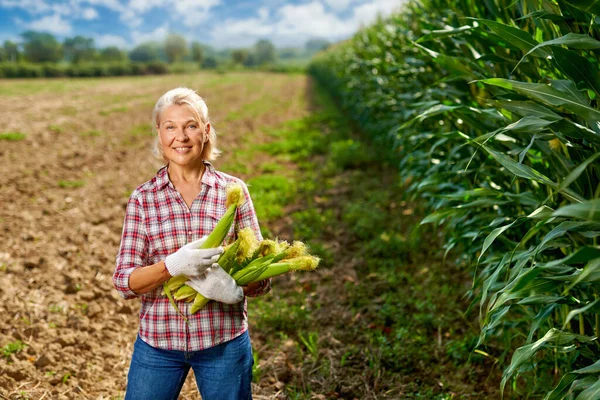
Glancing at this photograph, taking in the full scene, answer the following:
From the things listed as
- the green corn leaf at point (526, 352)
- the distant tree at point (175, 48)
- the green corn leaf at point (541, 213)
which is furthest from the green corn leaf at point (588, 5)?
the distant tree at point (175, 48)

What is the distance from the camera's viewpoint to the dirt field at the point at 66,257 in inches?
124

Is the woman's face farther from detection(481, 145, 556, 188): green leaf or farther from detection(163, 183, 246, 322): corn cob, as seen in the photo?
detection(481, 145, 556, 188): green leaf

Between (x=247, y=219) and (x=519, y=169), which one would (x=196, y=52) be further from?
(x=519, y=169)

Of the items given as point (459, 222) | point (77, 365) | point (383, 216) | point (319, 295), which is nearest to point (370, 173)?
point (383, 216)

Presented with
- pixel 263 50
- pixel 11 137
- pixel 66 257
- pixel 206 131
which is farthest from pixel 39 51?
pixel 263 50

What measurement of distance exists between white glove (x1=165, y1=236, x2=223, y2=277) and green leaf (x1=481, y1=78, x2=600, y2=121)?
1.08 m

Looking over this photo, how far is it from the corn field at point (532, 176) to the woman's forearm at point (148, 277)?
44.6 inches

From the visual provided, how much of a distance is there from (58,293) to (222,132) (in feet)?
27.2

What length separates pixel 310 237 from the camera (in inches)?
222

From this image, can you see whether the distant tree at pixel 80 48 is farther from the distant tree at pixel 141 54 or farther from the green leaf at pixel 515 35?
the green leaf at pixel 515 35

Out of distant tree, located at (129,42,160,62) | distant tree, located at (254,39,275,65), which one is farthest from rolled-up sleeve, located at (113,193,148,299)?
distant tree, located at (254,39,275,65)

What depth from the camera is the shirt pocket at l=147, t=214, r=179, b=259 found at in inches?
80.4

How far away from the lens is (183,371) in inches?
83.4

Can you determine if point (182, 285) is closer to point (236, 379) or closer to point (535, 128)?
point (236, 379)
